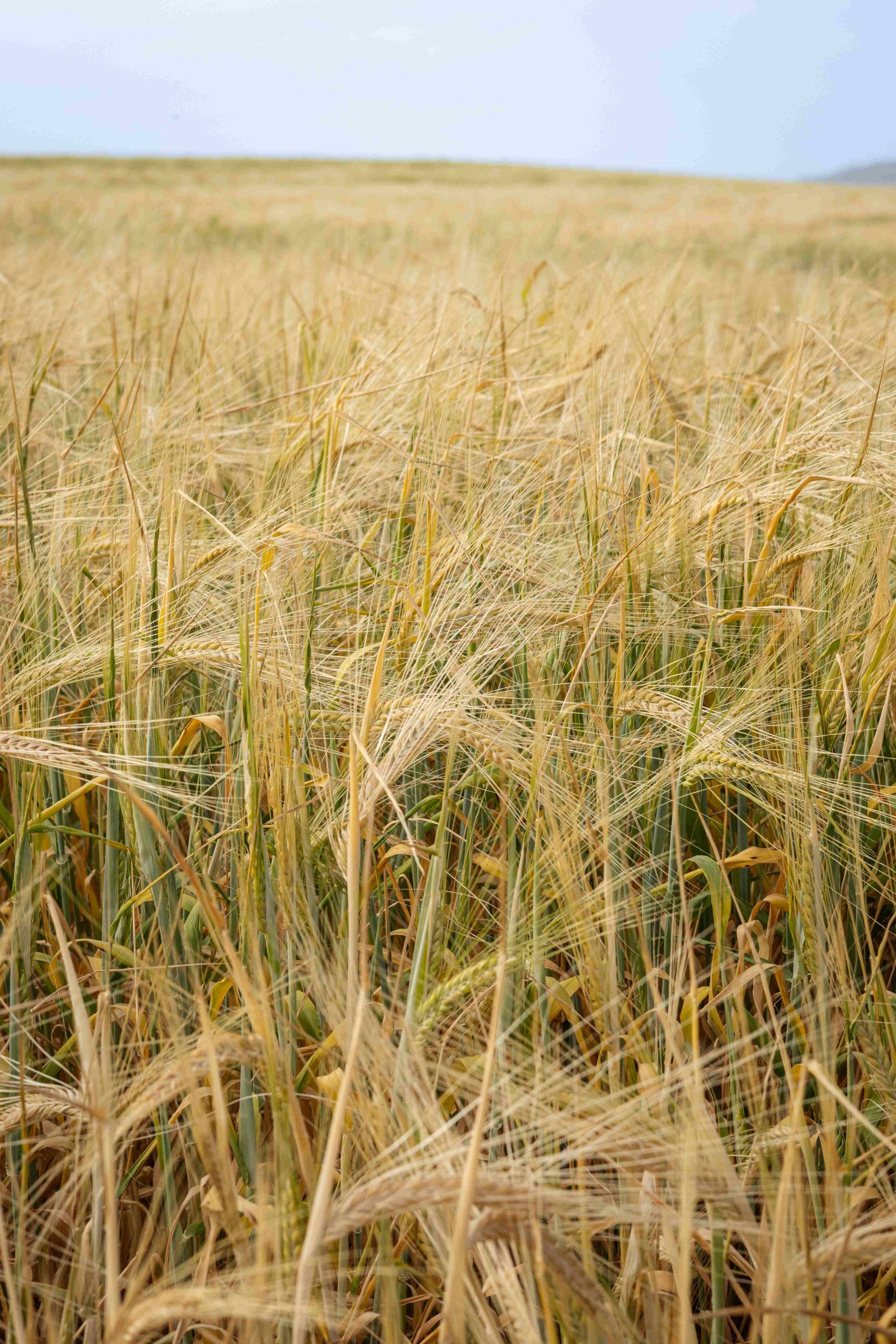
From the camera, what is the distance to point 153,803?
2.42 feet

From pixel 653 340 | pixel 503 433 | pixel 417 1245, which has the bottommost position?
pixel 417 1245

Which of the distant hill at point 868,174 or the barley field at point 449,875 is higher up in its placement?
the distant hill at point 868,174

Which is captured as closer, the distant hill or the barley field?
the barley field

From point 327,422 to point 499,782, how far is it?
1.84ft

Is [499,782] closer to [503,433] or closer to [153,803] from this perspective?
[153,803]

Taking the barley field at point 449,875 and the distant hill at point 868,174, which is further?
the distant hill at point 868,174

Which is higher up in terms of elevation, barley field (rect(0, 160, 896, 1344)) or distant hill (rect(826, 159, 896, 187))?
distant hill (rect(826, 159, 896, 187))

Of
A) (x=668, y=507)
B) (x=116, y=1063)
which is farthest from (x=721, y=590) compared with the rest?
(x=116, y=1063)

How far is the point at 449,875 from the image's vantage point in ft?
2.63

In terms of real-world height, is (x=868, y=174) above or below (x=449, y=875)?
above

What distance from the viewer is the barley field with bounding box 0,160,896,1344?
0.48 m

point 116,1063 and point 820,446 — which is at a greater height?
point 820,446

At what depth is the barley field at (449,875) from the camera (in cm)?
48

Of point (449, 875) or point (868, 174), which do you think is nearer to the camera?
point (449, 875)
